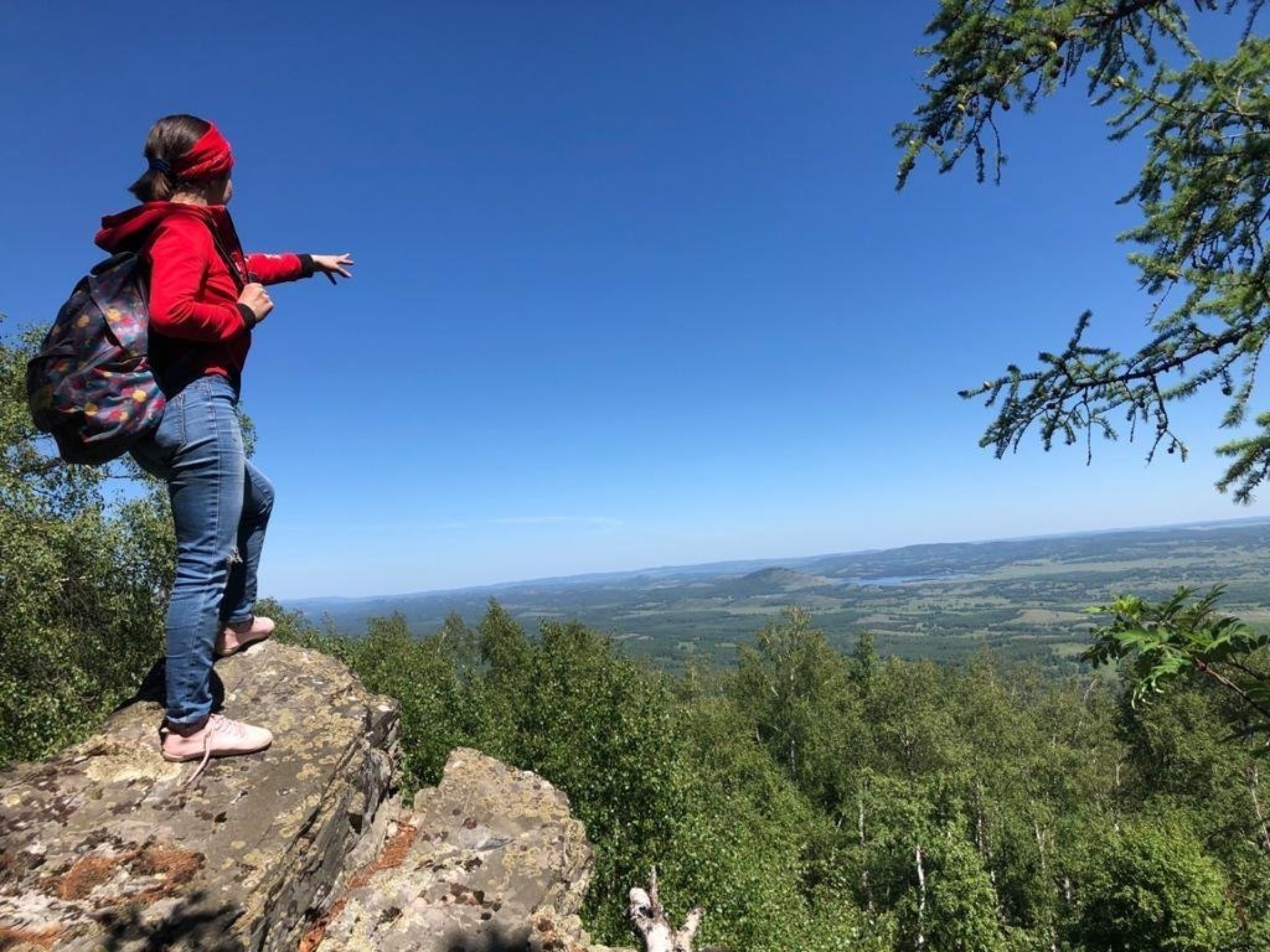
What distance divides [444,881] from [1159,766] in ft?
163

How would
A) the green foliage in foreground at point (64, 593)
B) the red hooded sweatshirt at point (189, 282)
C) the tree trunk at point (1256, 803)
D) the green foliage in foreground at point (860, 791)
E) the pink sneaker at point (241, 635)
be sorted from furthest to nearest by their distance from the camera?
1. the tree trunk at point (1256, 803)
2. the green foliage in foreground at point (860, 791)
3. the green foliage in foreground at point (64, 593)
4. the pink sneaker at point (241, 635)
5. the red hooded sweatshirt at point (189, 282)

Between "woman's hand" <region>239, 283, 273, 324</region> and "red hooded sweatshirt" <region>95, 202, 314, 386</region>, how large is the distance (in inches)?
1.7

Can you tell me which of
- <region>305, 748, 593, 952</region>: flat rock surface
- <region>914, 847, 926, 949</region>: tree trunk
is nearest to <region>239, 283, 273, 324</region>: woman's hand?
<region>305, 748, 593, 952</region>: flat rock surface

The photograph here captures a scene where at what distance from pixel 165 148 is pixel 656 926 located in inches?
279

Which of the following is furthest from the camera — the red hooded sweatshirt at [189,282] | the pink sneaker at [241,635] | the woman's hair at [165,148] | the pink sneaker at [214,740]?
the pink sneaker at [241,635]

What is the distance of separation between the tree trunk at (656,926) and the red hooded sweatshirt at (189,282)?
540 cm

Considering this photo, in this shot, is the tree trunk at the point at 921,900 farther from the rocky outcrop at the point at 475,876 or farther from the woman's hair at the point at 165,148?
the woman's hair at the point at 165,148

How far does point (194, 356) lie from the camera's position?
4.07 m

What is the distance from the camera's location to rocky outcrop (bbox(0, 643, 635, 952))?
382 cm

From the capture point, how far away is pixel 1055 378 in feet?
16.8

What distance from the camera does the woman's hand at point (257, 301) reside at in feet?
13.8

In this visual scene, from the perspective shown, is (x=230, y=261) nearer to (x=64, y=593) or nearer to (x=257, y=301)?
(x=257, y=301)

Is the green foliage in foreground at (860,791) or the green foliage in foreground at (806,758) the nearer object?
the green foliage in foreground at (806,758)

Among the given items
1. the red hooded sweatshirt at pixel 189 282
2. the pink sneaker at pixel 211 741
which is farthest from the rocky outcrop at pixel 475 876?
the red hooded sweatshirt at pixel 189 282
